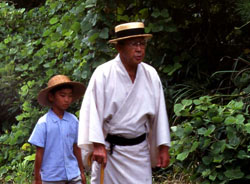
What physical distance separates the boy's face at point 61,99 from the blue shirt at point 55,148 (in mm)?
135

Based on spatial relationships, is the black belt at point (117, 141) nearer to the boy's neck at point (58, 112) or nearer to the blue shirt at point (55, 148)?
the blue shirt at point (55, 148)

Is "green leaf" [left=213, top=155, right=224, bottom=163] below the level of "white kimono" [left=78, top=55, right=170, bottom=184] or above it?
below

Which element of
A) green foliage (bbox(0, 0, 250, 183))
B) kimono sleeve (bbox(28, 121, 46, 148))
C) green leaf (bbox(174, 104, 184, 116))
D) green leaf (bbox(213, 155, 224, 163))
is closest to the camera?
kimono sleeve (bbox(28, 121, 46, 148))

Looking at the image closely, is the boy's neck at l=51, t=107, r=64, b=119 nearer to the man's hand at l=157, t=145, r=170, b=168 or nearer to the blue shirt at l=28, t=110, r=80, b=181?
the blue shirt at l=28, t=110, r=80, b=181

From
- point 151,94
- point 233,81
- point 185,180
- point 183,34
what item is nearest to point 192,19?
point 183,34

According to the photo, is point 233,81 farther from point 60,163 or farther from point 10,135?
point 10,135

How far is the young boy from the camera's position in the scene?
16.7ft

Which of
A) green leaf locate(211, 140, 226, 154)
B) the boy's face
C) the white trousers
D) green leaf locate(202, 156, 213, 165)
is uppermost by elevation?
the boy's face

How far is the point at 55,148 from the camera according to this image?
512 cm

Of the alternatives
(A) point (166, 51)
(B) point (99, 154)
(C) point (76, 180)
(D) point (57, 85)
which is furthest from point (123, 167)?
(A) point (166, 51)

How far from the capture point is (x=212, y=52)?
299 inches

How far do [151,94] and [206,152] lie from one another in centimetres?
138

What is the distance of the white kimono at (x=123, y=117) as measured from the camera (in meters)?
4.48

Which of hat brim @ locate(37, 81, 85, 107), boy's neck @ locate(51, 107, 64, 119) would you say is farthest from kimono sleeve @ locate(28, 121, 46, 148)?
hat brim @ locate(37, 81, 85, 107)
